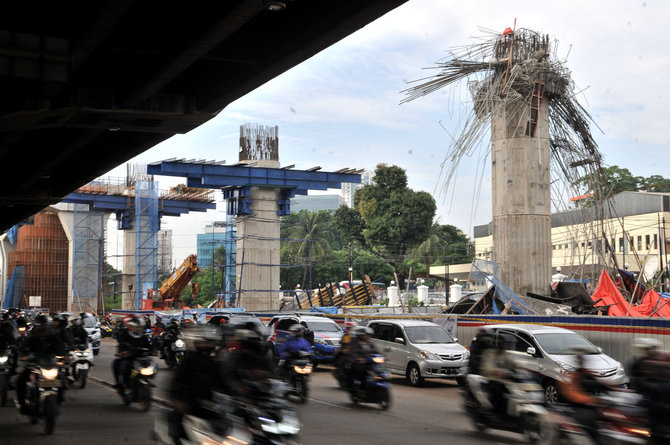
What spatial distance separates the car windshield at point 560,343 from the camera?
53.2ft

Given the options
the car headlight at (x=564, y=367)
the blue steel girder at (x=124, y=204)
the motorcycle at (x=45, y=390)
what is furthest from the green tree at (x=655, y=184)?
the motorcycle at (x=45, y=390)

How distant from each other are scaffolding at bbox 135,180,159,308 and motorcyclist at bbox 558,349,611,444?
56003mm

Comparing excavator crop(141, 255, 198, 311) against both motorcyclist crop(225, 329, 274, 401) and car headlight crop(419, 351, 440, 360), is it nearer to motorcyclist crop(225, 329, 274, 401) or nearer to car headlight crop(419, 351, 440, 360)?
car headlight crop(419, 351, 440, 360)

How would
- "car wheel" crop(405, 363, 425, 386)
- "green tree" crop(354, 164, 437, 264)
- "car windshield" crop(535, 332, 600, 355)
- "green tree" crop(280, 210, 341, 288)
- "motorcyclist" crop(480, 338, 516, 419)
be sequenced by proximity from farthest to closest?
"green tree" crop(280, 210, 341, 288) < "green tree" crop(354, 164, 437, 264) < "car wheel" crop(405, 363, 425, 386) < "car windshield" crop(535, 332, 600, 355) < "motorcyclist" crop(480, 338, 516, 419)

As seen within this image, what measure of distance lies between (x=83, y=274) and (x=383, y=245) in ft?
105

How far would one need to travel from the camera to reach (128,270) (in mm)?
65562

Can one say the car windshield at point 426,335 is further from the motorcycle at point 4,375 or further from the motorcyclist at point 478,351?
the motorcycle at point 4,375

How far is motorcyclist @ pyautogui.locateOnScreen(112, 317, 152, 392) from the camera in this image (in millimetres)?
15031

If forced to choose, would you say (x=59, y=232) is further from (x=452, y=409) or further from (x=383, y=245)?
(x=452, y=409)

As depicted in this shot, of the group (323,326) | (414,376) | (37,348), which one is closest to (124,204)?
(323,326)

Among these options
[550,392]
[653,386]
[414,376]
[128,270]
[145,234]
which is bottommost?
[414,376]

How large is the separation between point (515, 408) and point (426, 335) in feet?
31.2

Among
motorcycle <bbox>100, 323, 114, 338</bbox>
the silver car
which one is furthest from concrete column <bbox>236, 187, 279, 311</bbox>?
the silver car

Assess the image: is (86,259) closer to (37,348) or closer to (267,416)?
(37,348)
